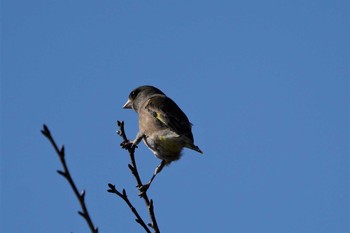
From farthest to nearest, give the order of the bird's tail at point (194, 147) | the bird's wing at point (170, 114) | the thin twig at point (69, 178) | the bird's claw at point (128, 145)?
the bird's wing at point (170, 114)
the bird's tail at point (194, 147)
the bird's claw at point (128, 145)
the thin twig at point (69, 178)

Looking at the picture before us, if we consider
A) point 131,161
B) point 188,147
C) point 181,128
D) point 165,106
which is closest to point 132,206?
point 131,161

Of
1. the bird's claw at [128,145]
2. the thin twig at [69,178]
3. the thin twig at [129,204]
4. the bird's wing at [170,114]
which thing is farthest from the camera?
the bird's wing at [170,114]

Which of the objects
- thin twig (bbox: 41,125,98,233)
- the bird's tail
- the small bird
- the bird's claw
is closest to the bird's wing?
the small bird

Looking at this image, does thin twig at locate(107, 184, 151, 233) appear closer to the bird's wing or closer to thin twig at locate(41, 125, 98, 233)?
thin twig at locate(41, 125, 98, 233)

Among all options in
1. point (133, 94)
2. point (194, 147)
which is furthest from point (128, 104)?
Answer: point (194, 147)

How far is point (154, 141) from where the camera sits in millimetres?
6641

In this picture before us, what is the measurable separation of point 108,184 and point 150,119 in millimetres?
2978

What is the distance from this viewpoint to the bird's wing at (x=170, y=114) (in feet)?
22.2

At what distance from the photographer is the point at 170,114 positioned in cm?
712

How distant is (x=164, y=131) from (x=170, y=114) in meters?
0.50

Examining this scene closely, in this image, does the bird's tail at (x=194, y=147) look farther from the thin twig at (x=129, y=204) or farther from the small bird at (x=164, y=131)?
the thin twig at (x=129, y=204)

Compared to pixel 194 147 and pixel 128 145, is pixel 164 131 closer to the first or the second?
pixel 194 147

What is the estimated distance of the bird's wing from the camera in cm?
677

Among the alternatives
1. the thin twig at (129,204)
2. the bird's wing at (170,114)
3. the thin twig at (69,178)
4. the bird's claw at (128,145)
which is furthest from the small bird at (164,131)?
the thin twig at (69,178)
